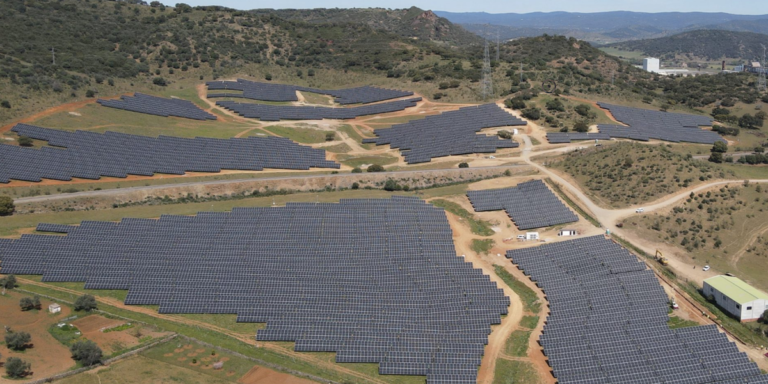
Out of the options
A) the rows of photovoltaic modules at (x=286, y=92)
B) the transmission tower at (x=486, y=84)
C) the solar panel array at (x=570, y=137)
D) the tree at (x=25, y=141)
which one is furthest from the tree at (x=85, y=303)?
the transmission tower at (x=486, y=84)

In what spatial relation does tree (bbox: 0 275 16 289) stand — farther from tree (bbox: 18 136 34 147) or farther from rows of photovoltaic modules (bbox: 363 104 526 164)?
rows of photovoltaic modules (bbox: 363 104 526 164)

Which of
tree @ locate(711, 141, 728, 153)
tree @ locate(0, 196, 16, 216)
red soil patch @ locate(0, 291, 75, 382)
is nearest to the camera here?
red soil patch @ locate(0, 291, 75, 382)

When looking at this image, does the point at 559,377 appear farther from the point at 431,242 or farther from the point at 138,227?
the point at 138,227

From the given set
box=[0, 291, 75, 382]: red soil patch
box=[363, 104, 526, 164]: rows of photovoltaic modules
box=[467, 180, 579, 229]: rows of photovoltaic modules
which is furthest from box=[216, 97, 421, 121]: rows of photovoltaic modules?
box=[0, 291, 75, 382]: red soil patch

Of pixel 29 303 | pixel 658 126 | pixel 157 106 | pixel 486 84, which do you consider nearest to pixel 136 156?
pixel 157 106

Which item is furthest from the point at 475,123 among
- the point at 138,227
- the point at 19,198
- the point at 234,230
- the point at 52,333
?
the point at 52,333
